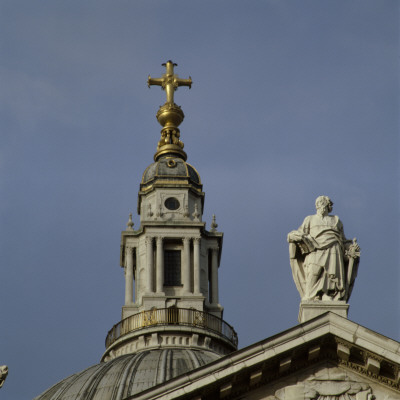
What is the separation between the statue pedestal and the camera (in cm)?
4262

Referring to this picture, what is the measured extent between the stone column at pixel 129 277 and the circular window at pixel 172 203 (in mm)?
3011

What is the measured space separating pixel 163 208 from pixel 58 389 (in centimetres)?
1768

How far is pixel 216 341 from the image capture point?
82812 mm

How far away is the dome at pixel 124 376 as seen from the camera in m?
70.9

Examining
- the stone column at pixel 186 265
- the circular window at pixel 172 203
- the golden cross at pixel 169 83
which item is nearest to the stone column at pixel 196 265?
the stone column at pixel 186 265

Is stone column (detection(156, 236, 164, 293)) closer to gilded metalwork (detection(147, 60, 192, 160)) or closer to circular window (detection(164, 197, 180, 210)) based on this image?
circular window (detection(164, 197, 180, 210))

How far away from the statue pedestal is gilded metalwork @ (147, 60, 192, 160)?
5008 cm

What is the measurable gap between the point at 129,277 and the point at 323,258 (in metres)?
44.4

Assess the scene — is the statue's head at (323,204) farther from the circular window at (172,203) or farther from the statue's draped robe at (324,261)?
the circular window at (172,203)

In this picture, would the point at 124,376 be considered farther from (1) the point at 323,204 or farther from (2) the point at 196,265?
(1) the point at 323,204

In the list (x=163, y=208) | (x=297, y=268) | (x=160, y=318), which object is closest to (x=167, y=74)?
(x=163, y=208)

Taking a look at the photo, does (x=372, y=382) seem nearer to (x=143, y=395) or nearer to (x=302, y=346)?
(x=302, y=346)

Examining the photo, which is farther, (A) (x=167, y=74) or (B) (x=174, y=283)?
(A) (x=167, y=74)

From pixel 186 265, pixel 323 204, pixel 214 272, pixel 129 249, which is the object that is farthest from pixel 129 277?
pixel 323 204
